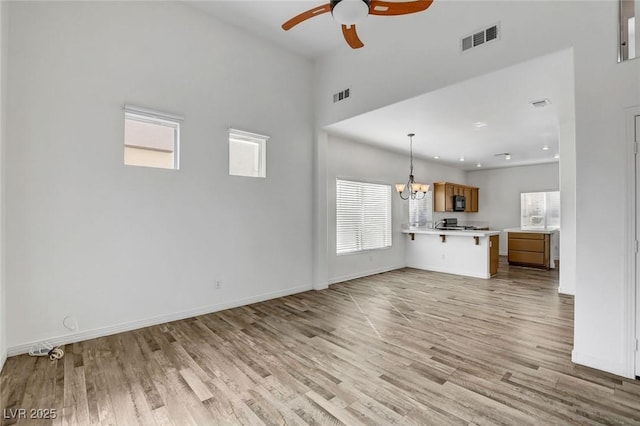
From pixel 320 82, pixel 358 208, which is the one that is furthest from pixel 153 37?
pixel 358 208

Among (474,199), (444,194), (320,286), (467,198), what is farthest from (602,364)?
(474,199)

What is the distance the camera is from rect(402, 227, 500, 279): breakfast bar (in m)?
6.29

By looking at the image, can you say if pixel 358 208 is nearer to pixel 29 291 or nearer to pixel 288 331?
pixel 288 331

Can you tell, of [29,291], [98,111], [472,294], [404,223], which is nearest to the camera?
[29,291]

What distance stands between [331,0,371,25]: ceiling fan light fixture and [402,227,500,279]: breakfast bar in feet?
17.8

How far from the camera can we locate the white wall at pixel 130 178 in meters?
2.96

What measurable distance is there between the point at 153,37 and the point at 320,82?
2.69 m

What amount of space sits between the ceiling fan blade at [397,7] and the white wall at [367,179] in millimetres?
3716

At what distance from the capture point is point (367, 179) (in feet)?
21.8

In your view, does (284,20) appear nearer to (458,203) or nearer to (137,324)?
(137,324)

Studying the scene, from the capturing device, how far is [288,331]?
350 cm

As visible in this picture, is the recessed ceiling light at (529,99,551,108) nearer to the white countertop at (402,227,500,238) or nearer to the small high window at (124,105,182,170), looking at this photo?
the white countertop at (402,227,500,238)

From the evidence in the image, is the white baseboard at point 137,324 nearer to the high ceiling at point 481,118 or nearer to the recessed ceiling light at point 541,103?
the high ceiling at point 481,118

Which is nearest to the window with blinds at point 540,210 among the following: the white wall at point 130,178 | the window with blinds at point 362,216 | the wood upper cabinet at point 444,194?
the wood upper cabinet at point 444,194
